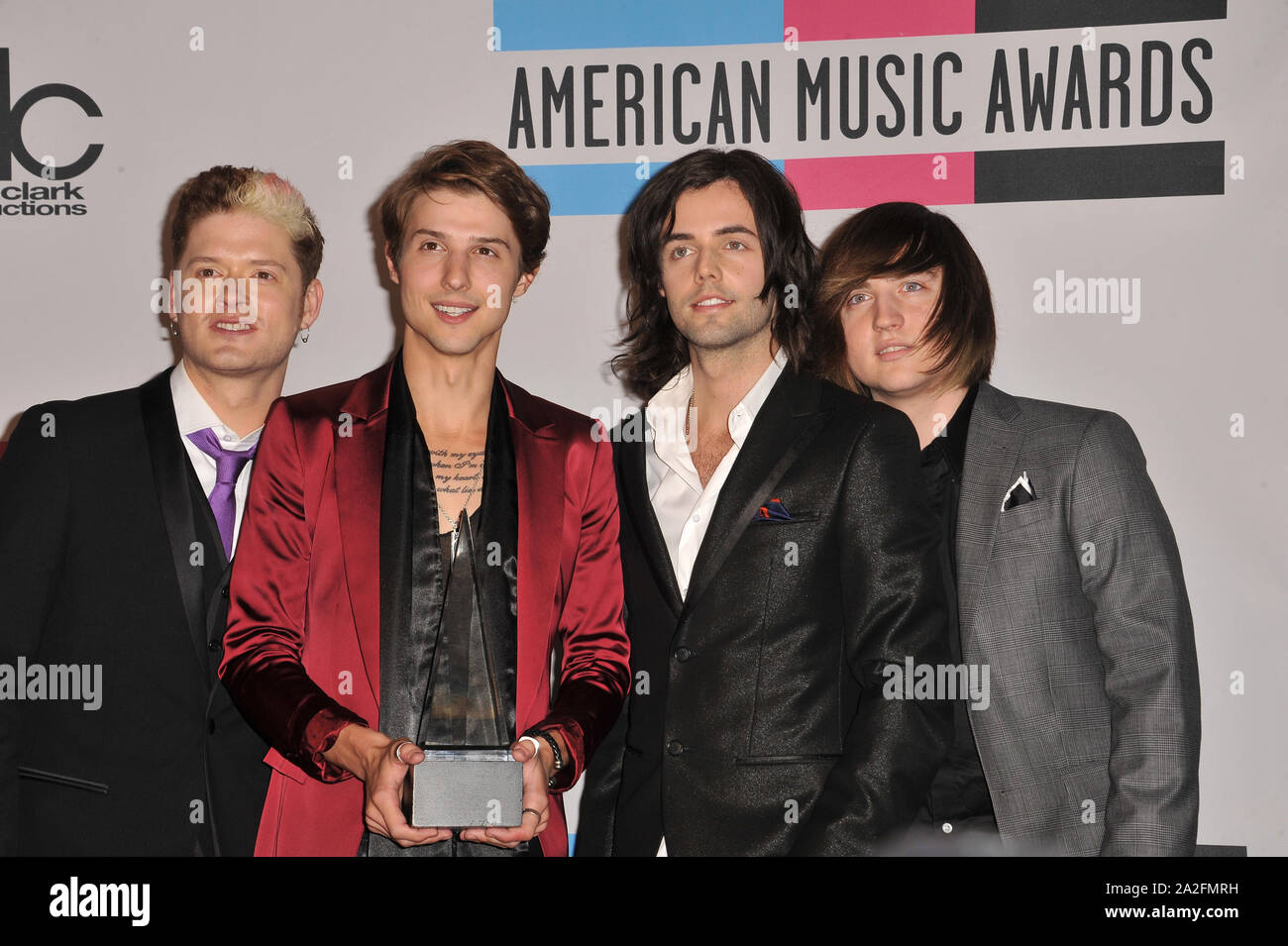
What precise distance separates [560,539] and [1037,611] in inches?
49.1

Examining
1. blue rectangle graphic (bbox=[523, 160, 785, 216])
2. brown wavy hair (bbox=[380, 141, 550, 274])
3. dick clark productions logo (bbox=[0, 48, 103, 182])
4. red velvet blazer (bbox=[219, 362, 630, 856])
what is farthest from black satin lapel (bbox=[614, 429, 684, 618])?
dick clark productions logo (bbox=[0, 48, 103, 182])

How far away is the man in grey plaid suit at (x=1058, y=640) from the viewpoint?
2725 mm

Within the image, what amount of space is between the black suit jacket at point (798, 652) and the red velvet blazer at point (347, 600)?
6.5 inches

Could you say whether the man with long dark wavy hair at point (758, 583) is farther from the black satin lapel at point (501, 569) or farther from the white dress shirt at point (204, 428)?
the white dress shirt at point (204, 428)

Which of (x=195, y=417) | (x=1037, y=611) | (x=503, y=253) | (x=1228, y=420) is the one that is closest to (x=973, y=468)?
(x=1037, y=611)

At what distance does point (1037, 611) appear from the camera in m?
2.83

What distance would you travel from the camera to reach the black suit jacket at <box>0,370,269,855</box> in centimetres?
282

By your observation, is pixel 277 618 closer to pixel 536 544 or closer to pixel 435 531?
pixel 435 531

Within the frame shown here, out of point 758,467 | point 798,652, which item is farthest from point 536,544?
point 798,652

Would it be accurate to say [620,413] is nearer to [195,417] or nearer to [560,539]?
[560,539]

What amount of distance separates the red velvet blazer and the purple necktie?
229mm

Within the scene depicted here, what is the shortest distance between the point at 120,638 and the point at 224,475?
0.50 m

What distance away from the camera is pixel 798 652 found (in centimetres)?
262

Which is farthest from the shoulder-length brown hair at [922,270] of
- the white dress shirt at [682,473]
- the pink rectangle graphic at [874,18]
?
the pink rectangle graphic at [874,18]
